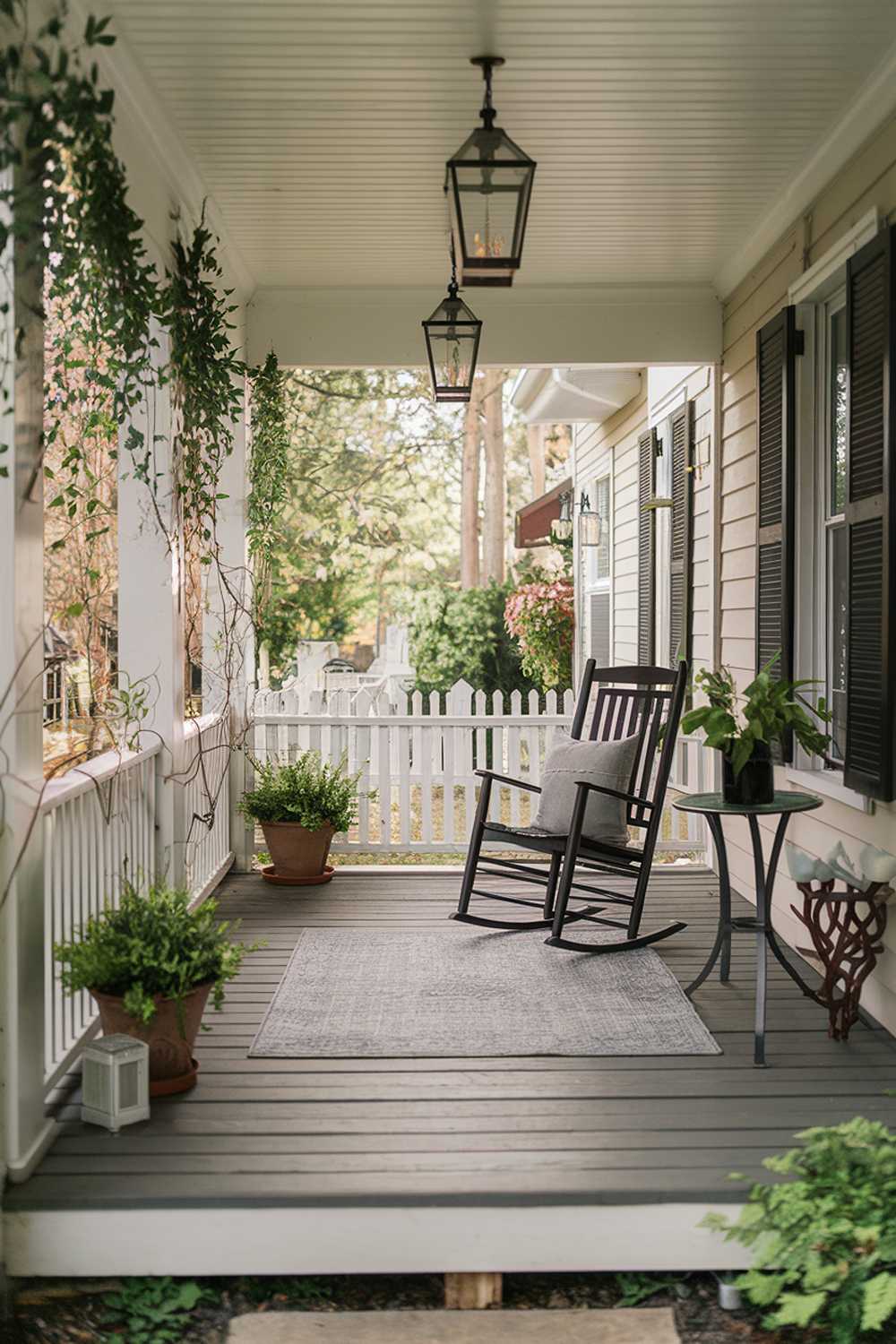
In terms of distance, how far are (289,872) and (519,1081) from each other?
9.22 ft

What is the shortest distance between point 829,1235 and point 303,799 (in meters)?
3.80

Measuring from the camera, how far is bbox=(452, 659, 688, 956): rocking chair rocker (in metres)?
4.79

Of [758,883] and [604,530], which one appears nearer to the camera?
[758,883]

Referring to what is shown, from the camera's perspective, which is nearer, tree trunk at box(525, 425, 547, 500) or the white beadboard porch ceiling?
the white beadboard porch ceiling

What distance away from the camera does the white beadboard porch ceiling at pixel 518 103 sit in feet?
11.2

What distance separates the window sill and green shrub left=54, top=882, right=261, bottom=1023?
6.46 ft

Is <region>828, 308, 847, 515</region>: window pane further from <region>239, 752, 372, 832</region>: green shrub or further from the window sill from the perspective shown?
<region>239, 752, 372, 832</region>: green shrub

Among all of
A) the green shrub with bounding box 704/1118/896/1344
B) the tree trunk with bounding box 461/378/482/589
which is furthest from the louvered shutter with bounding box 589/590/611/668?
the tree trunk with bounding box 461/378/482/589

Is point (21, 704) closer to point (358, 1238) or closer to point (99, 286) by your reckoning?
point (99, 286)

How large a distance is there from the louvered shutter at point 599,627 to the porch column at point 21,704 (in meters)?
6.99

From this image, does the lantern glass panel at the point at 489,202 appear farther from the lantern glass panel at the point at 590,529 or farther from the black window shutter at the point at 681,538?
the lantern glass panel at the point at 590,529

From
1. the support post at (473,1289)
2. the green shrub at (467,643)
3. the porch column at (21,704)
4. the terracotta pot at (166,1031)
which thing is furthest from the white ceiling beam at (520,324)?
the green shrub at (467,643)

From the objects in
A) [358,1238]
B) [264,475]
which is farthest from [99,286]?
[264,475]

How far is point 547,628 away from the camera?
10961 millimetres
